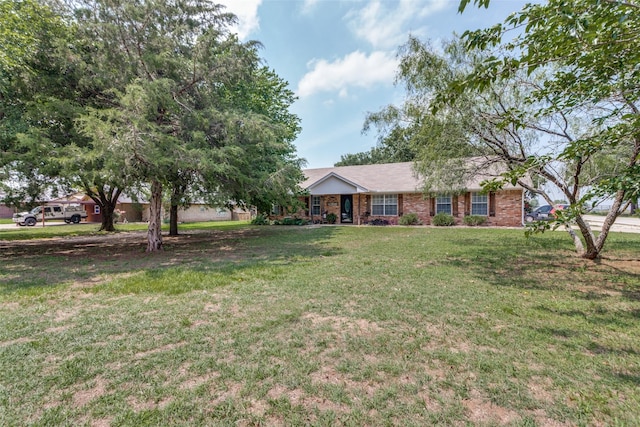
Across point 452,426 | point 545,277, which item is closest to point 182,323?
point 452,426

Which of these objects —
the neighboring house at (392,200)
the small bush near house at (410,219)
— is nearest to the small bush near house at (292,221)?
the neighboring house at (392,200)

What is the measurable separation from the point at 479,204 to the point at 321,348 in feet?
59.6

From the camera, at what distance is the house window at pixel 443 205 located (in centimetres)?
1917

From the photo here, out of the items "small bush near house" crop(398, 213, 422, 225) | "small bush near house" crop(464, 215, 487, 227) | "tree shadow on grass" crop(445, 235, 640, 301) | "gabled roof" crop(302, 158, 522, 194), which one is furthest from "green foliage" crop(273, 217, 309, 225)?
"tree shadow on grass" crop(445, 235, 640, 301)

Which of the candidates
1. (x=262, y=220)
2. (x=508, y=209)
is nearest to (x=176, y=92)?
(x=262, y=220)

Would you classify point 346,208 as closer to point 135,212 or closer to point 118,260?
point 118,260

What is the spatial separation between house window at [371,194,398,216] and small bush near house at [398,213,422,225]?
39.4 inches

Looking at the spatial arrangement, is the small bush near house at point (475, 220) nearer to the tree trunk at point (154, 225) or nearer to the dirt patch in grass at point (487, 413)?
the tree trunk at point (154, 225)

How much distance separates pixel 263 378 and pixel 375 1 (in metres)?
10.5

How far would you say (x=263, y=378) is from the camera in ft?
8.84

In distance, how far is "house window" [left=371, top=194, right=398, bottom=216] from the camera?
2064 cm

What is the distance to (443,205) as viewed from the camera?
63.4 feet

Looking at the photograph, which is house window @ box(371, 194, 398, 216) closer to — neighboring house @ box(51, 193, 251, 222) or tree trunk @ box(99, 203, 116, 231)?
neighboring house @ box(51, 193, 251, 222)

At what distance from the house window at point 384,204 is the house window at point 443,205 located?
2.69 metres
